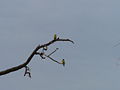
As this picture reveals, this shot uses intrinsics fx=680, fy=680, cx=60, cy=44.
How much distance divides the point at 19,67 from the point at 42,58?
1.07 ft

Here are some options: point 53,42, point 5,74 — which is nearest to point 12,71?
point 5,74

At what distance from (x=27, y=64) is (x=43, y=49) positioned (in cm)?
28

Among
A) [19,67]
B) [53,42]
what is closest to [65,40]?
[53,42]

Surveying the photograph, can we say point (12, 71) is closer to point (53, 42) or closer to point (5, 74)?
point (5, 74)

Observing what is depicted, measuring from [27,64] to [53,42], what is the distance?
16.8 inches

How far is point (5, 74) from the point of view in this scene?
27.5 ft

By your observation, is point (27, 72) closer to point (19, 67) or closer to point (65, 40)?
point (19, 67)

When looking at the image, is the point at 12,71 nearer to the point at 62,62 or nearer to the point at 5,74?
the point at 5,74

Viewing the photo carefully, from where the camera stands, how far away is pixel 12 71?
8453mm

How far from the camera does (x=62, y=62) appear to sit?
27.9 ft

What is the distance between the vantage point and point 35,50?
28.0 feet

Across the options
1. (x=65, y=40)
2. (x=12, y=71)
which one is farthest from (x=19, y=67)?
(x=65, y=40)

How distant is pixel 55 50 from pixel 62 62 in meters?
0.24

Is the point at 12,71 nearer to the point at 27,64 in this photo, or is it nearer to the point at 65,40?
the point at 27,64
